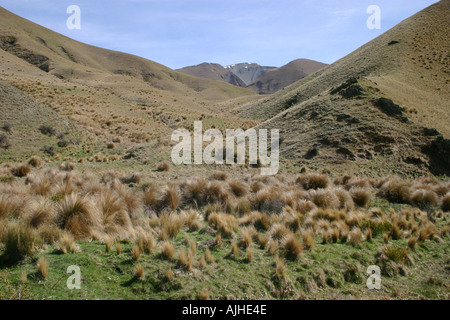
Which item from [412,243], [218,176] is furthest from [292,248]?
[218,176]

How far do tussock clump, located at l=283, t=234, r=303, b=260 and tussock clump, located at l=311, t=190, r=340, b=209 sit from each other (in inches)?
135

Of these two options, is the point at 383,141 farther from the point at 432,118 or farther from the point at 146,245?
the point at 146,245

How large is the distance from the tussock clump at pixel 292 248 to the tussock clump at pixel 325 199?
343 cm

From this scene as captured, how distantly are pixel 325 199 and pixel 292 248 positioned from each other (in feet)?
12.8

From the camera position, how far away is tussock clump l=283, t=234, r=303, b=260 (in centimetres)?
546

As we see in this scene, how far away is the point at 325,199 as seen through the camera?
889 cm

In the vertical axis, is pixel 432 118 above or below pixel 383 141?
above

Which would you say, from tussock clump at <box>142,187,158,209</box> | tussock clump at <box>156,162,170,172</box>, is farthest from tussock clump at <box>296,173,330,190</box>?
tussock clump at <box>156,162,170,172</box>
